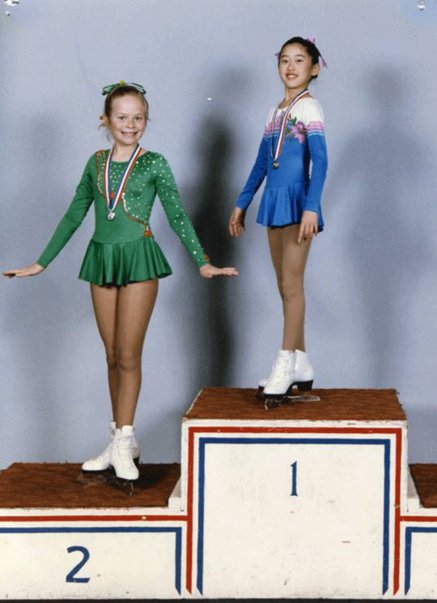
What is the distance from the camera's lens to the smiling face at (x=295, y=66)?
2924mm

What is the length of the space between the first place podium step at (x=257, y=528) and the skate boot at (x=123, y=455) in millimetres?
175

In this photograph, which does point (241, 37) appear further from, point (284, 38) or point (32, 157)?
point (32, 157)

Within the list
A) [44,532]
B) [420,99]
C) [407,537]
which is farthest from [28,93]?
[407,537]

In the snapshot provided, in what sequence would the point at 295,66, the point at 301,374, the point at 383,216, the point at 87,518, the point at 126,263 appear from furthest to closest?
the point at 383,216, the point at 301,374, the point at 295,66, the point at 126,263, the point at 87,518

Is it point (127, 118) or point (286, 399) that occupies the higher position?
point (127, 118)

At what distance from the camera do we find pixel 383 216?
12.1 feet

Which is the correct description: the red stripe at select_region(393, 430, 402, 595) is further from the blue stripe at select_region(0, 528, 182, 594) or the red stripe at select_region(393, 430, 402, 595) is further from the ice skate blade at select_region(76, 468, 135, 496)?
the ice skate blade at select_region(76, 468, 135, 496)

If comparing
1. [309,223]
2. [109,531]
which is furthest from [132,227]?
[109,531]

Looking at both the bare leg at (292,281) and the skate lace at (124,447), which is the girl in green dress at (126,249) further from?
the bare leg at (292,281)

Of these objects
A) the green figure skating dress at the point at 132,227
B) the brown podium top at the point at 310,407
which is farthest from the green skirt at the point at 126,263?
the brown podium top at the point at 310,407

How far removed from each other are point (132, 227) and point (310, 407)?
0.68 m

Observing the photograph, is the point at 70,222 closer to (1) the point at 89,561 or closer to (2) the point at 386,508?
(1) the point at 89,561

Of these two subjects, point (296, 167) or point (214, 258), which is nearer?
point (296, 167)

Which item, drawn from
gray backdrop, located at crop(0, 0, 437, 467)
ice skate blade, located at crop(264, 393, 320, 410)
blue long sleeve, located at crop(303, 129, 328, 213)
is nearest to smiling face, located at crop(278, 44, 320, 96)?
blue long sleeve, located at crop(303, 129, 328, 213)
